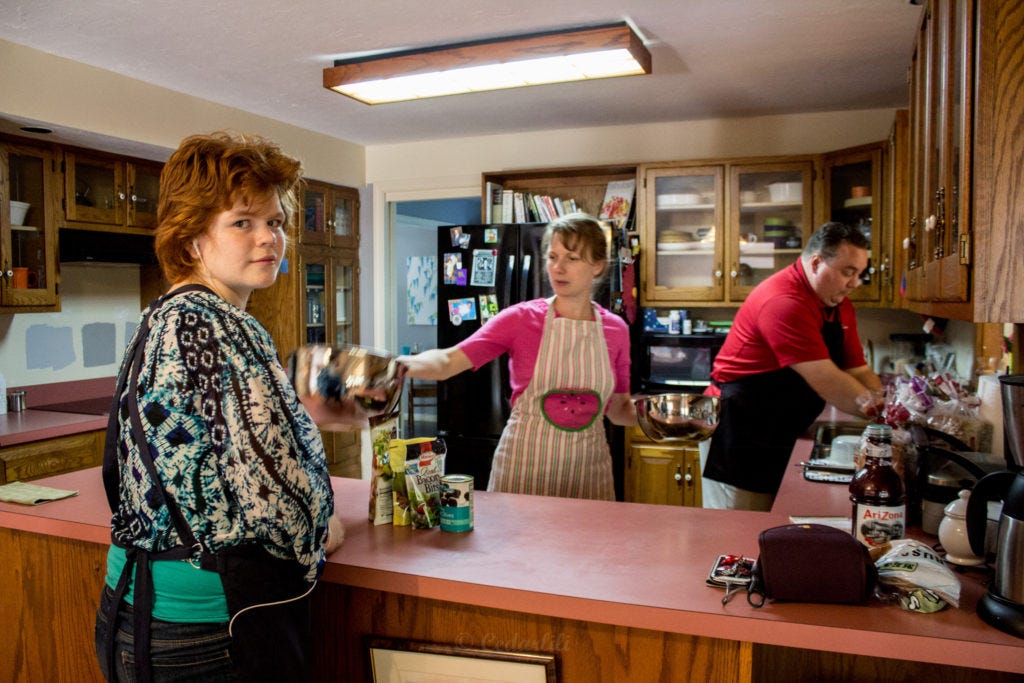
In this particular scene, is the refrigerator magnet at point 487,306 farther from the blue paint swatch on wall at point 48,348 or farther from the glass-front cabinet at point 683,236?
the blue paint swatch on wall at point 48,348

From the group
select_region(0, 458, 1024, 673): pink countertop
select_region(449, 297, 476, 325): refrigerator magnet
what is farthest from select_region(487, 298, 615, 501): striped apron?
select_region(449, 297, 476, 325): refrigerator magnet

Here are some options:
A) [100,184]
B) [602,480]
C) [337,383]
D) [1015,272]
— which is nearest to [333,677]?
[337,383]

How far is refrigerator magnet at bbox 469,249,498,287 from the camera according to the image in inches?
176

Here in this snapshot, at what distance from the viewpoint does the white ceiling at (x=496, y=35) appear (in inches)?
110

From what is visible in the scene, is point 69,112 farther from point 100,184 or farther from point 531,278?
point 531,278

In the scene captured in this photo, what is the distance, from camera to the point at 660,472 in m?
4.27

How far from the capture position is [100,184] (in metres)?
3.86

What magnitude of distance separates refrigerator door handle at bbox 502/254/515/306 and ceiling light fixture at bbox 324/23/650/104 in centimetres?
114

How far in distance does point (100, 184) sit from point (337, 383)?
9.74 feet

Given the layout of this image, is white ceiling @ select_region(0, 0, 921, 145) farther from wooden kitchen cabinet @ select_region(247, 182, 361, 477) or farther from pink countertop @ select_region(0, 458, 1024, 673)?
pink countertop @ select_region(0, 458, 1024, 673)

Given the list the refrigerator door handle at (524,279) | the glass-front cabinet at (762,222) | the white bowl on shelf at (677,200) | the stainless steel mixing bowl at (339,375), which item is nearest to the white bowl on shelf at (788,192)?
the glass-front cabinet at (762,222)

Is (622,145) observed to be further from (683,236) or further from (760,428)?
(760,428)

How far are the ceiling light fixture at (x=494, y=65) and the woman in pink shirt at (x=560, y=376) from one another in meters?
0.91

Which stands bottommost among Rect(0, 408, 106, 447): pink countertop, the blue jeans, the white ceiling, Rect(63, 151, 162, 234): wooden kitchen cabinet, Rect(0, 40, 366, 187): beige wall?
the blue jeans
